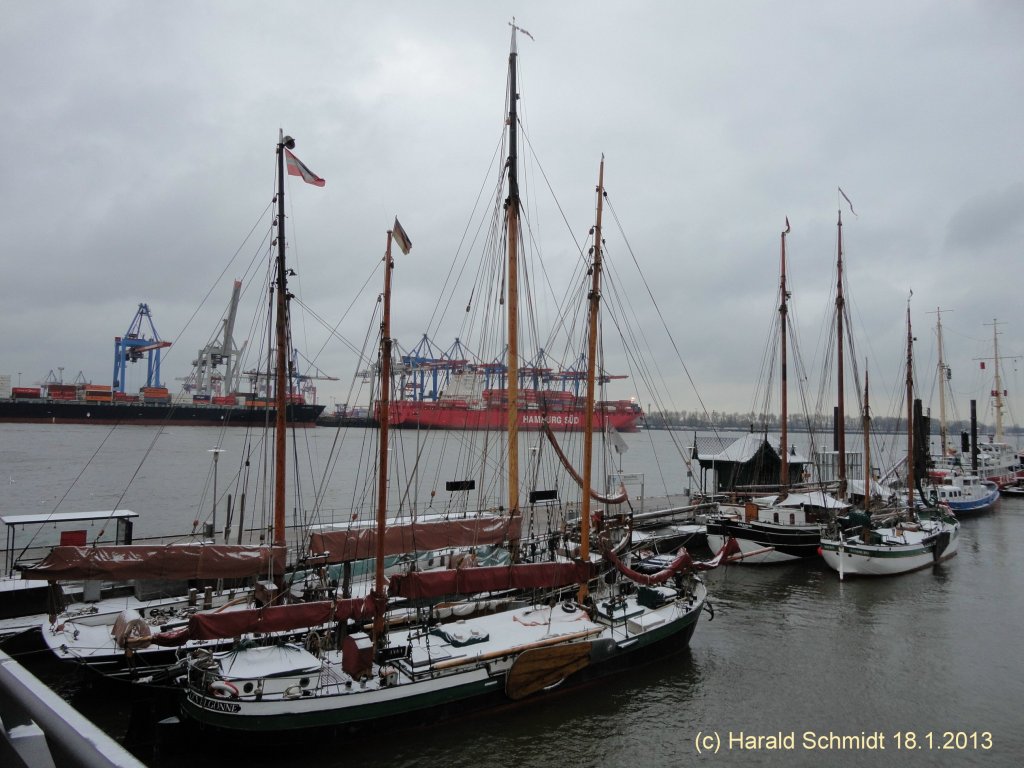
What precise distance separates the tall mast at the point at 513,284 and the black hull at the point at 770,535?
45.6ft

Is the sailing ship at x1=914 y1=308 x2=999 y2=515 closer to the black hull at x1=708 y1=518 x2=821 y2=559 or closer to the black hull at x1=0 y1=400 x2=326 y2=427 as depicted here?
the black hull at x1=708 y1=518 x2=821 y2=559

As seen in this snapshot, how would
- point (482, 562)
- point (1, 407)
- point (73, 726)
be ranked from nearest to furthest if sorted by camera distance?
point (73, 726), point (482, 562), point (1, 407)

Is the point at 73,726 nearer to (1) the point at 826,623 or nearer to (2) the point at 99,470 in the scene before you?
(1) the point at 826,623

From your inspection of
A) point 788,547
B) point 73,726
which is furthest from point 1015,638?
point 73,726

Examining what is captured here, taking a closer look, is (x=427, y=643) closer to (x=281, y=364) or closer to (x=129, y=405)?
(x=281, y=364)

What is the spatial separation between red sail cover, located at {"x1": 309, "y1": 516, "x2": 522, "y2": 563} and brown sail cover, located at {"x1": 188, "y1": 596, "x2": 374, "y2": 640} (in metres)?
3.78

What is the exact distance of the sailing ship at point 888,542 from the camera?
2781cm

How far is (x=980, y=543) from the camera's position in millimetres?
38094

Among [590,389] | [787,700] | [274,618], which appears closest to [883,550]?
[787,700]

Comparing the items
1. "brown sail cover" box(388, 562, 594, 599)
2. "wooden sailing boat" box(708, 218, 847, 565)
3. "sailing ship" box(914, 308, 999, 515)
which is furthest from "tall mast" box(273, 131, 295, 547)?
"sailing ship" box(914, 308, 999, 515)

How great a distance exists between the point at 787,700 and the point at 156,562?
15.8 meters

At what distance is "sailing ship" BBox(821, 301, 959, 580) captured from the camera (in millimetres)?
27812

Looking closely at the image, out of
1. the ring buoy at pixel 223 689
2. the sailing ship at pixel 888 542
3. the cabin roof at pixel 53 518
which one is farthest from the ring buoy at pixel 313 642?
the sailing ship at pixel 888 542

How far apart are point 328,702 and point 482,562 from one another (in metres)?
8.03
